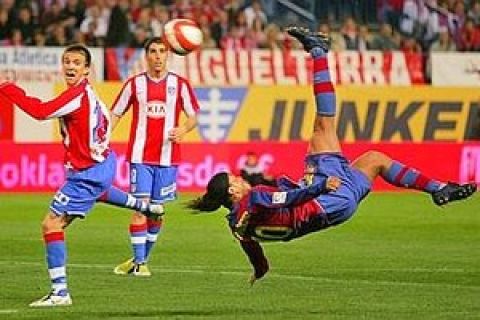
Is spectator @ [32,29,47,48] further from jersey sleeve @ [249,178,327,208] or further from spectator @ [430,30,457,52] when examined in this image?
jersey sleeve @ [249,178,327,208]

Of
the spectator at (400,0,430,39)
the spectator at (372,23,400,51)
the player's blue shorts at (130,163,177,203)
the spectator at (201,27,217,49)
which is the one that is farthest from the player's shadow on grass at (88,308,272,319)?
the spectator at (400,0,430,39)

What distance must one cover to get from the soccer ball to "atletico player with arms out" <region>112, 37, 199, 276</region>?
87cm

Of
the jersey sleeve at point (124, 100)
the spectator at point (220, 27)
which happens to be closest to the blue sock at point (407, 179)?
the jersey sleeve at point (124, 100)

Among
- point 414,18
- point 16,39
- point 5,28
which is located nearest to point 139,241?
point 16,39

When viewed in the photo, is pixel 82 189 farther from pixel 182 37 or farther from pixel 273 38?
pixel 273 38

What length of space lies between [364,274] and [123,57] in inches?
557

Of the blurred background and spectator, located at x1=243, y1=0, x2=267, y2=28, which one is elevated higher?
spectator, located at x1=243, y1=0, x2=267, y2=28

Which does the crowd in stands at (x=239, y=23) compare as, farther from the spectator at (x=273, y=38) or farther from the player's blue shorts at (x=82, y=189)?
the player's blue shorts at (x=82, y=189)

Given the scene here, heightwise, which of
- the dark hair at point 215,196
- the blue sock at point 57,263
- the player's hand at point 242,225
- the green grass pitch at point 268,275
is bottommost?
the green grass pitch at point 268,275

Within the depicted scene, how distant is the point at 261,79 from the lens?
99.3 ft

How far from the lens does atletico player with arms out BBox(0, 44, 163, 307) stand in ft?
42.5

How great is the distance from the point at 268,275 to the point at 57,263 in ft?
11.0

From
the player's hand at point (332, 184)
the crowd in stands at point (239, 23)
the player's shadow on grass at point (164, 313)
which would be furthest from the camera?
the crowd in stands at point (239, 23)

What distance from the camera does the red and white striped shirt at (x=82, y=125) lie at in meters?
13.1
